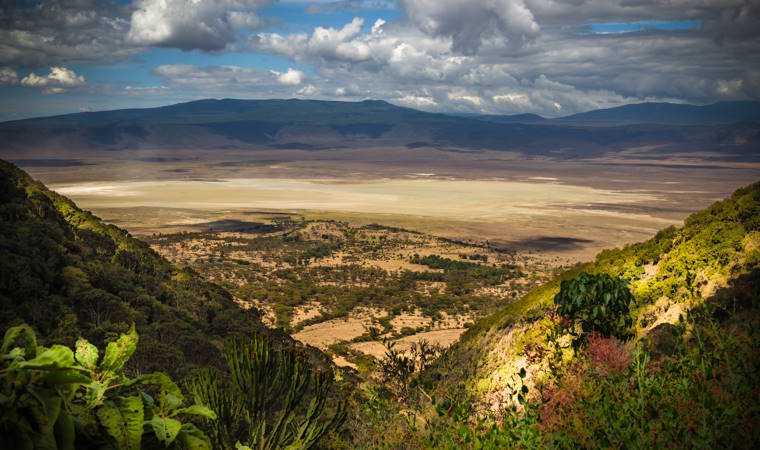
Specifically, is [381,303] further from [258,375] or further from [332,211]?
[332,211]

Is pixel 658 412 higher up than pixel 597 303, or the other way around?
pixel 658 412

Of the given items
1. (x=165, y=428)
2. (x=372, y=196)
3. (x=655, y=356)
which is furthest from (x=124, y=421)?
(x=372, y=196)

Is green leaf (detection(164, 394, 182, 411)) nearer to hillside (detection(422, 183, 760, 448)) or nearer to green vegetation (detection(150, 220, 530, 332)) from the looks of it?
hillside (detection(422, 183, 760, 448))

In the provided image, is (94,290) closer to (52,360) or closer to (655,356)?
(655,356)

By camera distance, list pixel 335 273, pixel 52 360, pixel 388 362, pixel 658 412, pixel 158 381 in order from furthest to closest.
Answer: pixel 335 273
pixel 388 362
pixel 658 412
pixel 158 381
pixel 52 360

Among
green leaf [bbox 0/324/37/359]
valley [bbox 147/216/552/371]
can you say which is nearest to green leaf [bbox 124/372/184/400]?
green leaf [bbox 0/324/37/359]

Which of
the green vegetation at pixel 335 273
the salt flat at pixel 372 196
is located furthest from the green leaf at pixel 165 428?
the salt flat at pixel 372 196

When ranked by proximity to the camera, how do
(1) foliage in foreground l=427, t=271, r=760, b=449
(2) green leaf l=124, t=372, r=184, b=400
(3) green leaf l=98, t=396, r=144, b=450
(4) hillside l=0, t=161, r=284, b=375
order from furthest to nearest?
1. (4) hillside l=0, t=161, r=284, b=375
2. (1) foliage in foreground l=427, t=271, r=760, b=449
3. (2) green leaf l=124, t=372, r=184, b=400
4. (3) green leaf l=98, t=396, r=144, b=450
